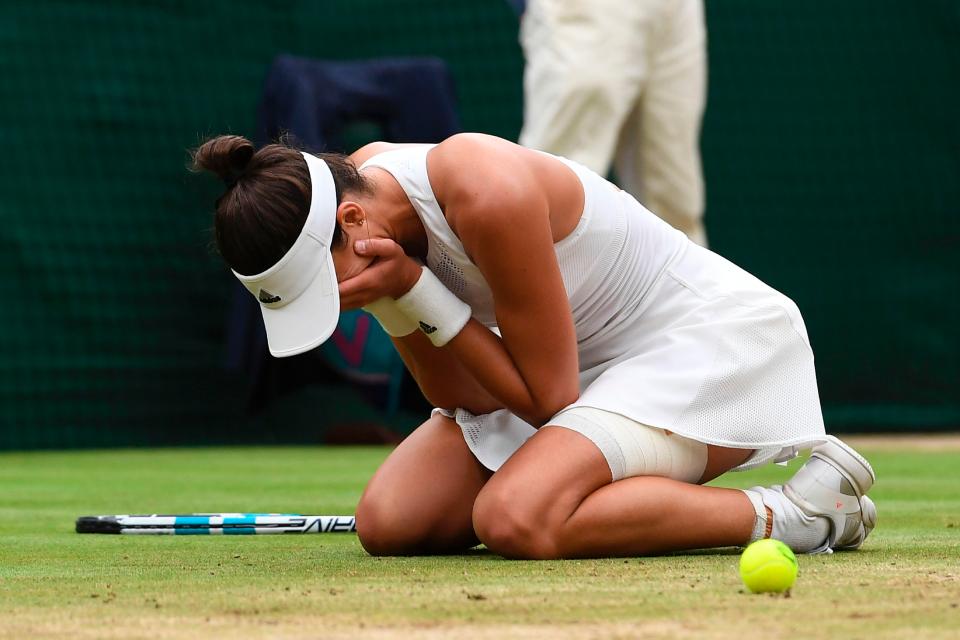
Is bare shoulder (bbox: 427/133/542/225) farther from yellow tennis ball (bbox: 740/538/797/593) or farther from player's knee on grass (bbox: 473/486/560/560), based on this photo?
yellow tennis ball (bbox: 740/538/797/593)

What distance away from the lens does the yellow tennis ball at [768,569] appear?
6.21 ft

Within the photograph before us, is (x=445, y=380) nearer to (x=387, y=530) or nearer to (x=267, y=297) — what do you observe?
(x=387, y=530)

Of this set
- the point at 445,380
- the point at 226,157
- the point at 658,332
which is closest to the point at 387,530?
the point at 445,380

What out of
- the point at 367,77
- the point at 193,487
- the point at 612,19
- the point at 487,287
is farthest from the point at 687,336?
the point at 367,77

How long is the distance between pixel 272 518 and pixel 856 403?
Answer: 4.69m

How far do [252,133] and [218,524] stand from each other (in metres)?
4.22

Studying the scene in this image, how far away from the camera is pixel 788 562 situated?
75.1 inches

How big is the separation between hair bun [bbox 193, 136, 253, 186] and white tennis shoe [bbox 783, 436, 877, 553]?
104 cm

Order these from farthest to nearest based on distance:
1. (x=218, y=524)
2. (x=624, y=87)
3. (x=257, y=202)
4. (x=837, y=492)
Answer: (x=624, y=87)
(x=218, y=524)
(x=837, y=492)
(x=257, y=202)

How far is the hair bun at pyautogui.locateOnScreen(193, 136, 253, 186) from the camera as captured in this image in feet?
7.67

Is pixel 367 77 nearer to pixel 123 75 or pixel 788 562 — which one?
pixel 123 75

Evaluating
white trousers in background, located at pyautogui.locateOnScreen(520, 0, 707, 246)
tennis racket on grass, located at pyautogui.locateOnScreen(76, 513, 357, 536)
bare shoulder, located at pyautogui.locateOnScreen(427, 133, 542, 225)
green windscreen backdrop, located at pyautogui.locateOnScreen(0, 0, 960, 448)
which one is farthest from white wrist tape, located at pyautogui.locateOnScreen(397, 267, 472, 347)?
green windscreen backdrop, located at pyautogui.locateOnScreen(0, 0, 960, 448)

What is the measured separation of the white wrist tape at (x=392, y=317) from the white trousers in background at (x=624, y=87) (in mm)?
2933

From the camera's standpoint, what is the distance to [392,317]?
2.48 metres
